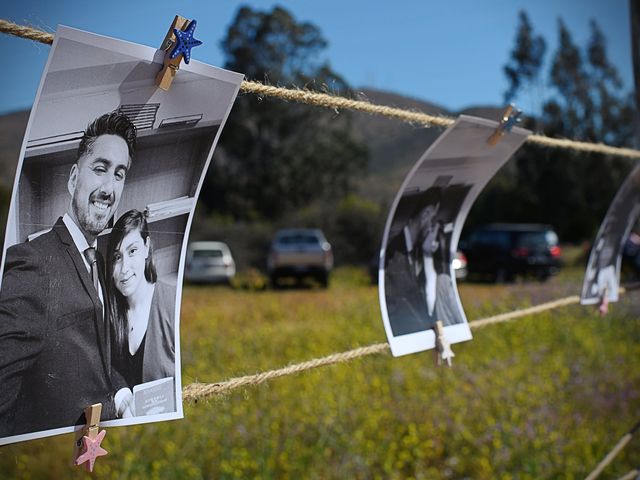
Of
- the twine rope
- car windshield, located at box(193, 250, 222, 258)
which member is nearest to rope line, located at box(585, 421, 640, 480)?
the twine rope

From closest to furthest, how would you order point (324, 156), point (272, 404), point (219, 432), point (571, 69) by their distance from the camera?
point (219, 432) < point (272, 404) < point (571, 69) < point (324, 156)

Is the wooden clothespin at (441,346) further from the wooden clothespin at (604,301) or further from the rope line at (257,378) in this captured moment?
the wooden clothespin at (604,301)

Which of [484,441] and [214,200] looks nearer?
[484,441]

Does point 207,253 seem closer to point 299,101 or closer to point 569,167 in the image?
point 569,167

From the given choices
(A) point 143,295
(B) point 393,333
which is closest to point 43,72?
(A) point 143,295

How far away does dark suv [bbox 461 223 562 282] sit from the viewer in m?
14.2

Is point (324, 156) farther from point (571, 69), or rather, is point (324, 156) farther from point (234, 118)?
point (571, 69)

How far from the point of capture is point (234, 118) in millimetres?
28203

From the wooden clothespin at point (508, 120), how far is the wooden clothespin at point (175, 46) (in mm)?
712

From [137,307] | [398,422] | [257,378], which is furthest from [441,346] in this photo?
[398,422]

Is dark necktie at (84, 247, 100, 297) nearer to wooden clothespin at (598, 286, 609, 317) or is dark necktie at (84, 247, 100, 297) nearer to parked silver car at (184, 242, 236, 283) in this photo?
wooden clothespin at (598, 286, 609, 317)

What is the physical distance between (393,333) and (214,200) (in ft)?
91.8

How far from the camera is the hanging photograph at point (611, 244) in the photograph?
1901 millimetres

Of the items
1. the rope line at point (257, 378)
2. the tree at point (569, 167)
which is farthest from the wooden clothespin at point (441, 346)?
the tree at point (569, 167)
